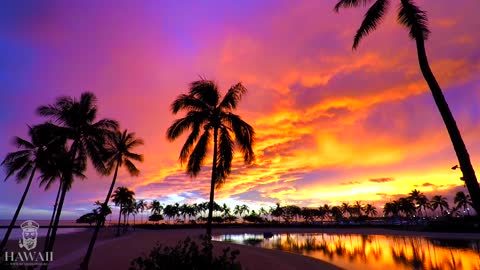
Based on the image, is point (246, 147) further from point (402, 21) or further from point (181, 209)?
point (181, 209)

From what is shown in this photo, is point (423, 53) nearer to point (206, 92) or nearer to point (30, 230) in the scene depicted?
point (206, 92)

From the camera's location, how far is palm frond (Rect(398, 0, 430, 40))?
35.1ft

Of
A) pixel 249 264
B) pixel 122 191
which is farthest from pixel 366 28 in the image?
pixel 122 191

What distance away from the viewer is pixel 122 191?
77000 millimetres

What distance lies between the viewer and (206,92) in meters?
18.1

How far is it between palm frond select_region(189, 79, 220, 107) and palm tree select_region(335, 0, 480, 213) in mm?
8225

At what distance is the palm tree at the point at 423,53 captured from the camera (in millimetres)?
8750

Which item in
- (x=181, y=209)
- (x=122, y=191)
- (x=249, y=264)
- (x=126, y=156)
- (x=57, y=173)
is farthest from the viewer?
(x=181, y=209)

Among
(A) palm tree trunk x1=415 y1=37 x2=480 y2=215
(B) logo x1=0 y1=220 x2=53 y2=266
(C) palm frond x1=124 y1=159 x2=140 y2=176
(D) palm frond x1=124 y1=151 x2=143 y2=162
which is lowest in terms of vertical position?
(B) logo x1=0 y1=220 x2=53 y2=266

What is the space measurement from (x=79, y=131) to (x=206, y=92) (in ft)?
38.2

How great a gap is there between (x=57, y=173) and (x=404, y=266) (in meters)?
31.7

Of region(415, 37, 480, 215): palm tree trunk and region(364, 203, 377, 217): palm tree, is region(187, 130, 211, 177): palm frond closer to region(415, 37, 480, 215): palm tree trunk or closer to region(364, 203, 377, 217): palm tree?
region(415, 37, 480, 215): palm tree trunk

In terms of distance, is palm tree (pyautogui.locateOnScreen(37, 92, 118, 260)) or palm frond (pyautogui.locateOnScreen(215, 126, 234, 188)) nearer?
palm frond (pyautogui.locateOnScreen(215, 126, 234, 188))

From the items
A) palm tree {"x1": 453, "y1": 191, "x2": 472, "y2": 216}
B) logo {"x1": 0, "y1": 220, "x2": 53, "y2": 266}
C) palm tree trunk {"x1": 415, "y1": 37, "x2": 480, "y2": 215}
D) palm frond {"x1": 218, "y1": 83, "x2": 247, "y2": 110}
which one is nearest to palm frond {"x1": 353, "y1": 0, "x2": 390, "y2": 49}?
palm tree trunk {"x1": 415, "y1": 37, "x2": 480, "y2": 215}
